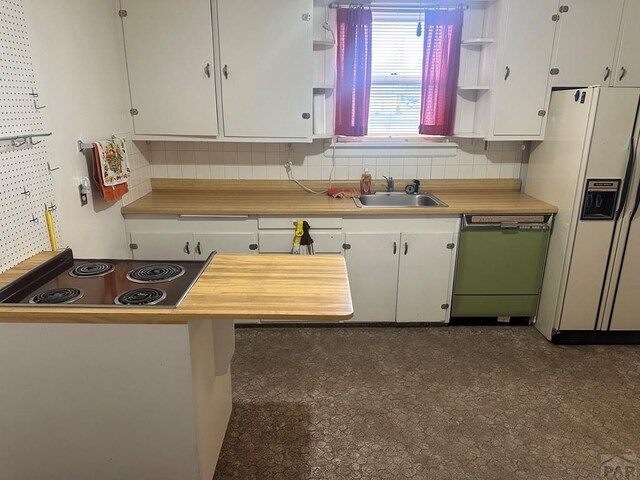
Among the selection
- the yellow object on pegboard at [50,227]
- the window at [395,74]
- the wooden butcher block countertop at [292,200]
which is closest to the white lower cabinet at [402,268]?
the wooden butcher block countertop at [292,200]

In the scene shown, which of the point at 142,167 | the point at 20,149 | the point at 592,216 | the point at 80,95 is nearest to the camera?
the point at 20,149

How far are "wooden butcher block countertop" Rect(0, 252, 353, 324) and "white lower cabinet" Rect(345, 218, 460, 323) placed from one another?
48.4 inches

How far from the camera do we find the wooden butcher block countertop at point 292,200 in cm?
286

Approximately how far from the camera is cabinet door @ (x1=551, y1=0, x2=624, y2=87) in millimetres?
2791

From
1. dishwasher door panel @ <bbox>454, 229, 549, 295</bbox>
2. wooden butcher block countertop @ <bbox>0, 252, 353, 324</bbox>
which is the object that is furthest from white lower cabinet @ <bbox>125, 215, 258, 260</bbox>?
dishwasher door panel @ <bbox>454, 229, 549, 295</bbox>

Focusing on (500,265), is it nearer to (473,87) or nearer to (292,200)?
(473,87)

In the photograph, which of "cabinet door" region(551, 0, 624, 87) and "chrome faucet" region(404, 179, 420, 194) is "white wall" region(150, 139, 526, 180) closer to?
"chrome faucet" region(404, 179, 420, 194)

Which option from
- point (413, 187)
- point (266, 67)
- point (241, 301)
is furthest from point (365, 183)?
point (241, 301)

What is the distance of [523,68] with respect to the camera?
2.91 meters

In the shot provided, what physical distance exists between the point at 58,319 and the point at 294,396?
136 cm

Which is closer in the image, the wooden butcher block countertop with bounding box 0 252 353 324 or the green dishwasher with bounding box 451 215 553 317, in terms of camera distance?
the wooden butcher block countertop with bounding box 0 252 353 324

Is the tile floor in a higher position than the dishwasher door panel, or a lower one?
lower

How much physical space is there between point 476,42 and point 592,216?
4.58ft

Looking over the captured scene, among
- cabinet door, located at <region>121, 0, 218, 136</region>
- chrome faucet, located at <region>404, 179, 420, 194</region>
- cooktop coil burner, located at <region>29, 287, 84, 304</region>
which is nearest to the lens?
cooktop coil burner, located at <region>29, 287, 84, 304</region>
